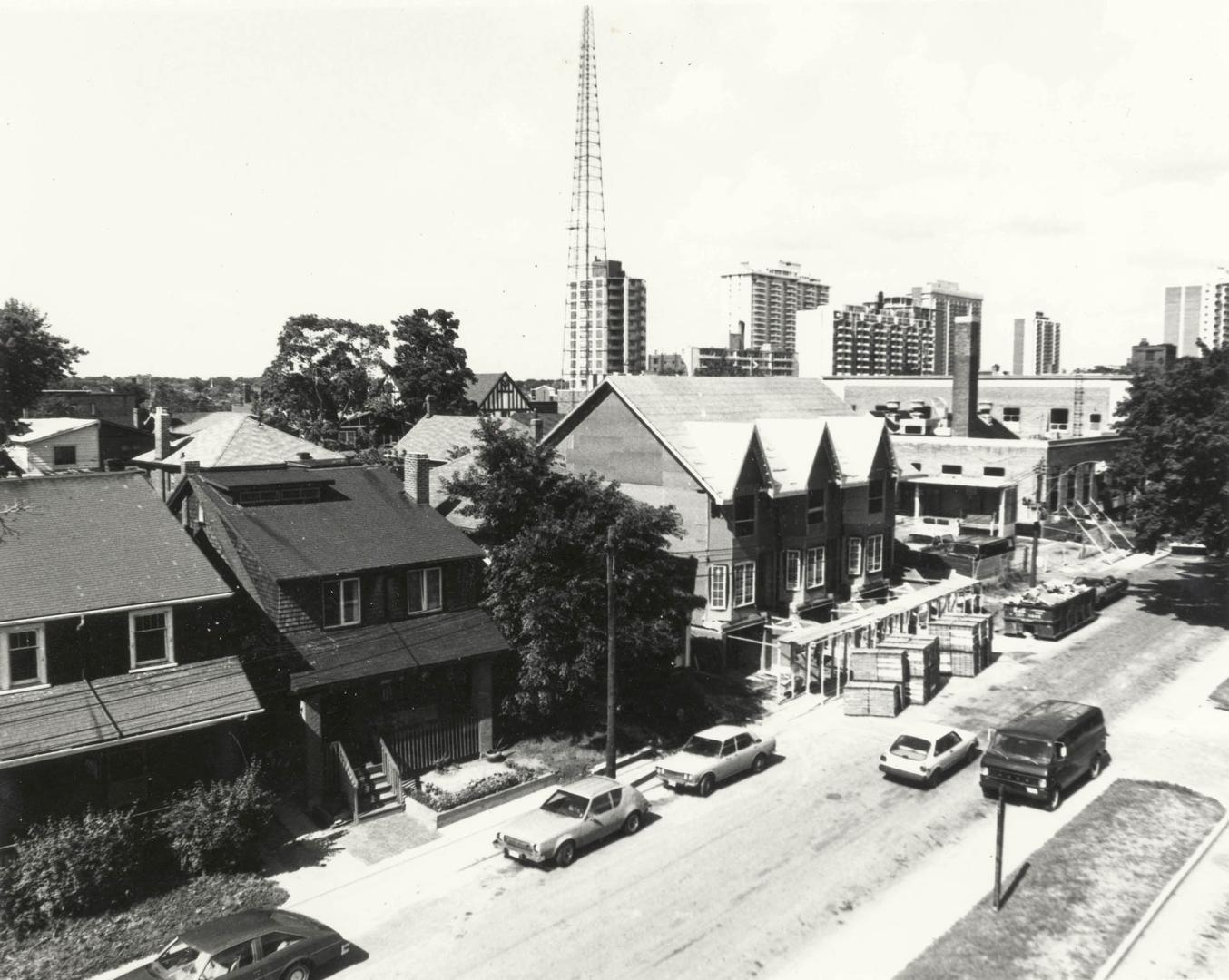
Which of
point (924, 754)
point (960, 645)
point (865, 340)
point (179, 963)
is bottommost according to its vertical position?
point (179, 963)

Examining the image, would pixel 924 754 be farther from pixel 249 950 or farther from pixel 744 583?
pixel 249 950

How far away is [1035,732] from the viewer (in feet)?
90.3

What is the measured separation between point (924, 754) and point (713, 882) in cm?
879

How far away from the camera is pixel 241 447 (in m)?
51.5

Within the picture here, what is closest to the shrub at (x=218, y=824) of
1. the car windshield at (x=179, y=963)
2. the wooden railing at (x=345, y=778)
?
the wooden railing at (x=345, y=778)

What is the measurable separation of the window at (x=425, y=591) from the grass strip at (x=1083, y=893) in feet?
57.6

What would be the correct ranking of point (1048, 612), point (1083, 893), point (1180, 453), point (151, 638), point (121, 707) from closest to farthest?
point (1083, 893) → point (121, 707) → point (151, 638) → point (1180, 453) → point (1048, 612)

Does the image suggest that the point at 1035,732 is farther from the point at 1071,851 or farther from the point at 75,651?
the point at 75,651

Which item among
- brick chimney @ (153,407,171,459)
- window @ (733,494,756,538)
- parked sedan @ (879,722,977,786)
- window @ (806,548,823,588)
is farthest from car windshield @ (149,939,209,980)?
brick chimney @ (153,407,171,459)

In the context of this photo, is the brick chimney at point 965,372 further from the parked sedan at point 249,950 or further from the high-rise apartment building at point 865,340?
the high-rise apartment building at point 865,340

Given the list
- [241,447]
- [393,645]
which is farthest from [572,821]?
[241,447]

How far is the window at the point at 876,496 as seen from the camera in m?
47.7

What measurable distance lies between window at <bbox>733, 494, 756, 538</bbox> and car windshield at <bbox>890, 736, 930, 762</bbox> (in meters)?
13.8

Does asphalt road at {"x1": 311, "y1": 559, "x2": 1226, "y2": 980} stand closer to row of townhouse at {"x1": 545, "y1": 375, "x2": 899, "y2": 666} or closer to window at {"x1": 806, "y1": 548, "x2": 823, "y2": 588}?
row of townhouse at {"x1": 545, "y1": 375, "x2": 899, "y2": 666}
